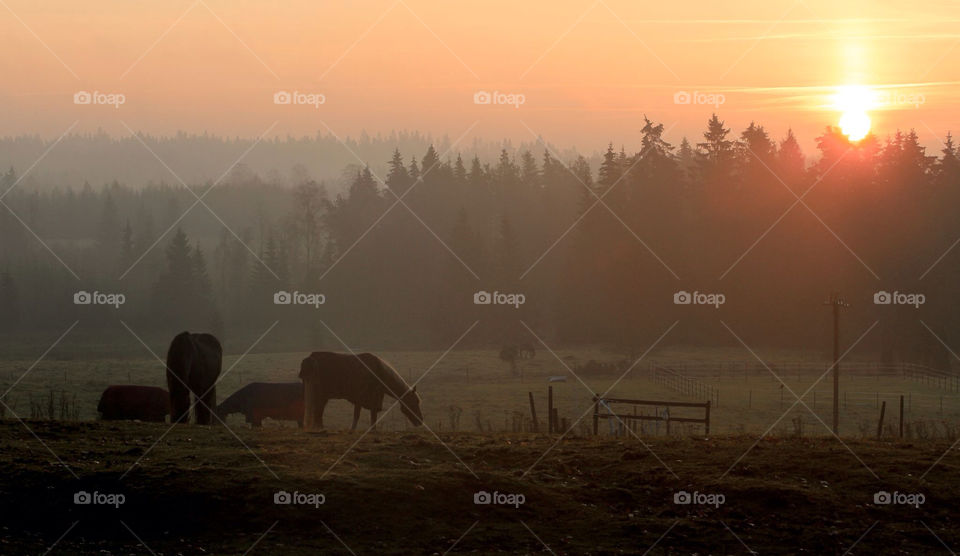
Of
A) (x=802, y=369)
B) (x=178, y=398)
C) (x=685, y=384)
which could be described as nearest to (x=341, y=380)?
(x=178, y=398)

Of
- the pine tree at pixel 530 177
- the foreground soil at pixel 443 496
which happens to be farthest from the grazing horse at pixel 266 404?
the pine tree at pixel 530 177

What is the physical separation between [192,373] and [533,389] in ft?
111

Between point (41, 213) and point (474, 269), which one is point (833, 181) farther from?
point (41, 213)

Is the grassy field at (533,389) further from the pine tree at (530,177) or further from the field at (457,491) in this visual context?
the pine tree at (530,177)

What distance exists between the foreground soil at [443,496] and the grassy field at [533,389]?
18.7m

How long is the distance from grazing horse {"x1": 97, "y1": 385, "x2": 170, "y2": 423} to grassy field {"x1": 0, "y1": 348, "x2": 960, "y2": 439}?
301 inches

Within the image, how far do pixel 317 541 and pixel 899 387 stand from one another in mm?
53333

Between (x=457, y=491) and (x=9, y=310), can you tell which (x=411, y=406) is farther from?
(x=9, y=310)

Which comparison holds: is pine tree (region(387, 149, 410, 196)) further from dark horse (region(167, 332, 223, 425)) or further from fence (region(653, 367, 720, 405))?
dark horse (region(167, 332, 223, 425))

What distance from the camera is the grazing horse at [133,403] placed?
108ft

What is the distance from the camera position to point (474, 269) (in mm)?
87750

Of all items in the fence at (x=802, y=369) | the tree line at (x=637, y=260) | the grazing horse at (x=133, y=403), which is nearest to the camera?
the grazing horse at (x=133, y=403)

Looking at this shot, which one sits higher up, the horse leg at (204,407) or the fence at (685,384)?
the fence at (685,384)

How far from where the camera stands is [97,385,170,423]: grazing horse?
1293 inches
